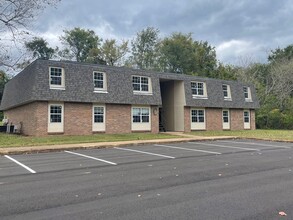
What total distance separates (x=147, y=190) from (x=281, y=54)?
194 ft

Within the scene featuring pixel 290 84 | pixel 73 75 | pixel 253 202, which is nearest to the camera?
pixel 253 202

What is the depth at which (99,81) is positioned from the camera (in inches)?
915

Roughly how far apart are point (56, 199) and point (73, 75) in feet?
55.6

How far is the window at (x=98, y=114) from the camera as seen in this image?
22781 millimetres

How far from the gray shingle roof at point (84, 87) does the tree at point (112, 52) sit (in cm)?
2493

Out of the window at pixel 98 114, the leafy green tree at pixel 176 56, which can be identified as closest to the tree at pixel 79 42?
the leafy green tree at pixel 176 56

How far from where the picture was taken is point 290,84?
148ft

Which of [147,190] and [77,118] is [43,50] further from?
[147,190]

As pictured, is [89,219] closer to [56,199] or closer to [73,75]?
[56,199]

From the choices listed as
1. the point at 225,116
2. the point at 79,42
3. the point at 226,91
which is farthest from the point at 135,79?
the point at 79,42

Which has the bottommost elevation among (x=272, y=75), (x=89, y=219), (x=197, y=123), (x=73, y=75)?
(x=89, y=219)

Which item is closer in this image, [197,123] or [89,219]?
[89,219]

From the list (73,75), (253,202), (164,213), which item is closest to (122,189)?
(164,213)

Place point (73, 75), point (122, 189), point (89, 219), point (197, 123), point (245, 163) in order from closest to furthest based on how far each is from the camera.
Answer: point (89, 219) < point (122, 189) < point (245, 163) < point (73, 75) < point (197, 123)
